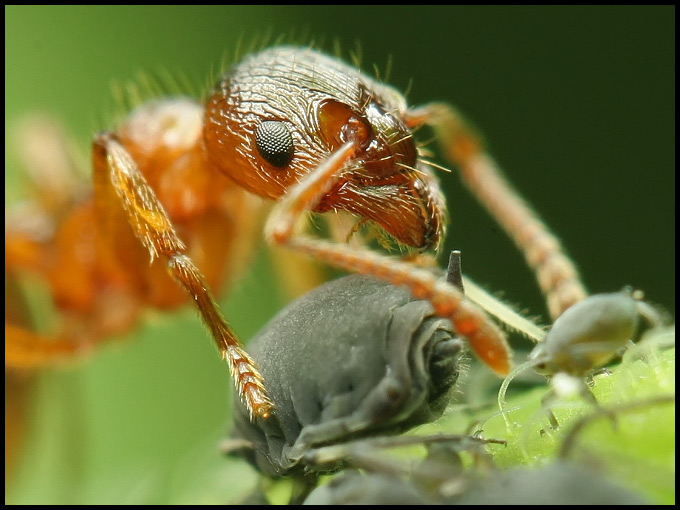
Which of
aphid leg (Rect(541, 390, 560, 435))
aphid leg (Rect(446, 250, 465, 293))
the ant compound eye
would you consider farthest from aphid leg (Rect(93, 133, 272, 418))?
aphid leg (Rect(541, 390, 560, 435))

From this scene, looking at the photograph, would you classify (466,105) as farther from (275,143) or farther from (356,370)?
(356,370)

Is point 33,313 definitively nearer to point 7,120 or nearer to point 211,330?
point 7,120

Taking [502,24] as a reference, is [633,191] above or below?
below

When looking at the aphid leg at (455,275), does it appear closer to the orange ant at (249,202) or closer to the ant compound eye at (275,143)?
the orange ant at (249,202)

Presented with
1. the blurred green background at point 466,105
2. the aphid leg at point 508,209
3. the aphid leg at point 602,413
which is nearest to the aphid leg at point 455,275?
the aphid leg at point 602,413

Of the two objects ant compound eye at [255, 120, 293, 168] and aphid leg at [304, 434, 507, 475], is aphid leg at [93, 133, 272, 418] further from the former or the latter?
ant compound eye at [255, 120, 293, 168]

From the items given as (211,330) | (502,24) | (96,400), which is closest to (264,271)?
(96,400)

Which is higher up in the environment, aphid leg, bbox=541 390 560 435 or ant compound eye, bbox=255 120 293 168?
ant compound eye, bbox=255 120 293 168
